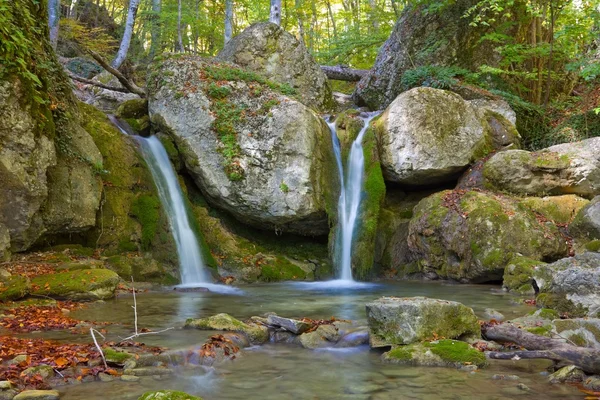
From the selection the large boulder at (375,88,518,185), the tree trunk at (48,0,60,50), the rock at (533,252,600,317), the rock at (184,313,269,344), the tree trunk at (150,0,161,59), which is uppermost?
the tree trunk at (150,0,161,59)

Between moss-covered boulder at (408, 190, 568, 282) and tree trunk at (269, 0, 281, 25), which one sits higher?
tree trunk at (269, 0, 281, 25)

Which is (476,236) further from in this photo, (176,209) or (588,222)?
(176,209)

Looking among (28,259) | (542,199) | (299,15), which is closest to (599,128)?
(542,199)

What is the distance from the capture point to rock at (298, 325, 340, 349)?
237 inches

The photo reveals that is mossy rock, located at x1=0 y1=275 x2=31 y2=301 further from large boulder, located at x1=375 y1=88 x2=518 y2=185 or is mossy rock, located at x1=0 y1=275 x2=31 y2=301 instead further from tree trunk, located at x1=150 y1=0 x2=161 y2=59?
tree trunk, located at x1=150 y1=0 x2=161 y2=59

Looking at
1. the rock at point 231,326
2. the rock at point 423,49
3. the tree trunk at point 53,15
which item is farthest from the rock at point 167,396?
the rock at point 423,49

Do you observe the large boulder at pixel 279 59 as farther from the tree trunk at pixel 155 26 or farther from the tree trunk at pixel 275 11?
the tree trunk at pixel 155 26

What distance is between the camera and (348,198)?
1285 cm

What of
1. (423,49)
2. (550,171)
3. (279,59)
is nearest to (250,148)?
(279,59)

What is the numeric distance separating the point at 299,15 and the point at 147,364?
24046mm

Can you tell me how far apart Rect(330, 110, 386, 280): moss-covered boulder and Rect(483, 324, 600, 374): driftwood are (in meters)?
6.12

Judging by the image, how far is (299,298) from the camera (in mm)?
9242

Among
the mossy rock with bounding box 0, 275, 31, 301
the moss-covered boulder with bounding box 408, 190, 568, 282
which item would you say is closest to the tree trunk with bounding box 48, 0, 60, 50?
the mossy rock with bounding box 0, 275, 31, 301

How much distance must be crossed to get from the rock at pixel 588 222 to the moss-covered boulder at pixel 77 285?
381 inches
